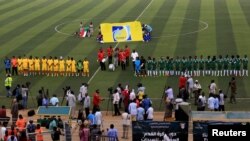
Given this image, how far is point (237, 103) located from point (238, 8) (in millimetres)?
30340

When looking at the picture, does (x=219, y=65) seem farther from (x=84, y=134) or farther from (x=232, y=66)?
(x=84, y=134)

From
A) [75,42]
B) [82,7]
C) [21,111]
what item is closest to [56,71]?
[21,111]

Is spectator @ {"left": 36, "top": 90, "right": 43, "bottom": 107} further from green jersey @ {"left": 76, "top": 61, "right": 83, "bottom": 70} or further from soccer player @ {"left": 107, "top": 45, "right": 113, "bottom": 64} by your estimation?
soccer player @ {"left": 107, "top": 45, "right": 113, "bottom": 64}

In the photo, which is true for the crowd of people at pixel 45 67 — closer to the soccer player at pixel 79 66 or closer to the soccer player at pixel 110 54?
the soccer player at pixel 79 66

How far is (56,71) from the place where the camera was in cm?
3466

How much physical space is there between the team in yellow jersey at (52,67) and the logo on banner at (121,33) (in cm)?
697

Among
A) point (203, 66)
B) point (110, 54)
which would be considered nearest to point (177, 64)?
point (203, 66)

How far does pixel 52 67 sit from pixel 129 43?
9523mm

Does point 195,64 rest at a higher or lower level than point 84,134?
higher

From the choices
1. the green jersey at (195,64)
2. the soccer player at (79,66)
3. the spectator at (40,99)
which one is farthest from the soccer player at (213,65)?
the spectator at (40,99)

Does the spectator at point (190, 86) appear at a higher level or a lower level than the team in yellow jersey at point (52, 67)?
lower

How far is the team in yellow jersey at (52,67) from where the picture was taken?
34.2 metres

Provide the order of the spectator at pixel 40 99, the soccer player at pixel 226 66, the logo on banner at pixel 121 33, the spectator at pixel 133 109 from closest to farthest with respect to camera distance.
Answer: the spectator at pixel 133 109, the spectator at pixel 40 99, the soccer player at pixel 226 66, the logo on banner at pixel 121 33

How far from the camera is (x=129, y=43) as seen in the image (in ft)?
140
